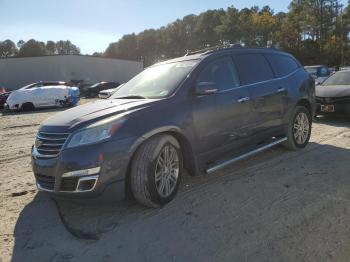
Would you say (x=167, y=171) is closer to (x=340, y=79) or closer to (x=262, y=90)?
(x=262, y=90)

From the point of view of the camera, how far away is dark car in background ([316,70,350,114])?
10.0m

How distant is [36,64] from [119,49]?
71211 millimetres

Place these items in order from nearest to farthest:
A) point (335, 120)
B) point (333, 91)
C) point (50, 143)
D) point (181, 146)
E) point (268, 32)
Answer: point (50, 143)
point (181, 146)
point (333, 91)
point (335, 120)
point (268, 32)

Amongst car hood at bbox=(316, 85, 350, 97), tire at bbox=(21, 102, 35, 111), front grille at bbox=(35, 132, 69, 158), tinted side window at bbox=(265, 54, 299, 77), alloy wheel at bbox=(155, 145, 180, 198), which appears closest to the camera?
front grille at bbox=(35, 132, 69, 158)

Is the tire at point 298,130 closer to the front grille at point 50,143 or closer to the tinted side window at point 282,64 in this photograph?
the tinted side window at point 282,64

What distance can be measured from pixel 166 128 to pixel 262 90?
213 centimetres

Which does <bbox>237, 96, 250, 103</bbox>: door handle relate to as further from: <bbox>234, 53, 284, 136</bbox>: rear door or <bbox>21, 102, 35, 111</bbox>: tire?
<bbox>21, 102, 35, 111</bbox>: tire

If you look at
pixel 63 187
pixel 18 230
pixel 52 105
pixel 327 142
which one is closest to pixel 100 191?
pixel 63 187

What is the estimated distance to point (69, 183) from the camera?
4.11 meters

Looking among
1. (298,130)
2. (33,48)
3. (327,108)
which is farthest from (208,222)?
(33,48)

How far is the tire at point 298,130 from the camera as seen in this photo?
6.81 m

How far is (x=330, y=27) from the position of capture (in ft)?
247

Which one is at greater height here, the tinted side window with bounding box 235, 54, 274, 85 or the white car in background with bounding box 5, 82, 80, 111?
the tinted side window with bounding box 235, 54, 274, 85

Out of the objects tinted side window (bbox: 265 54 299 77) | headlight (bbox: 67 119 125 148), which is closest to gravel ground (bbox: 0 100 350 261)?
headlight (bbox: 67 119 125 148)
